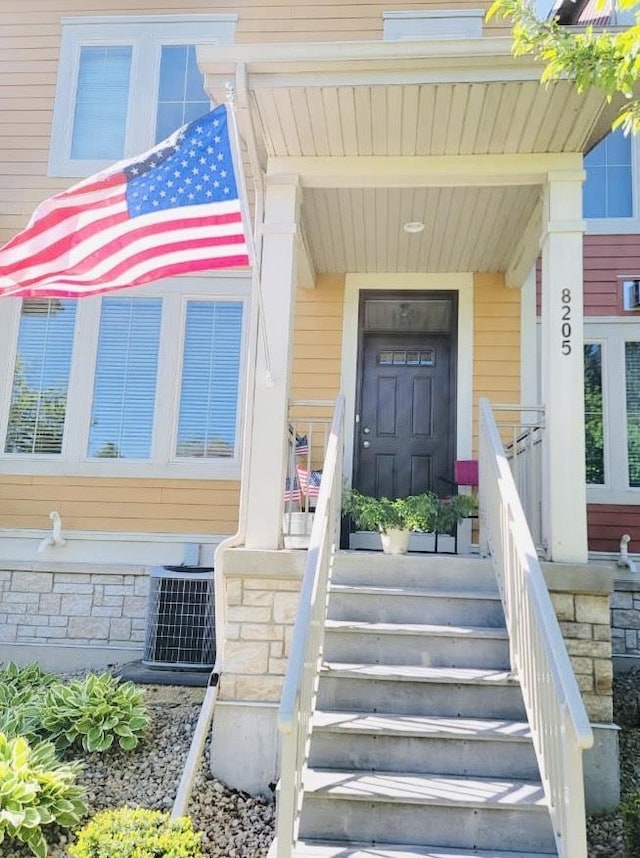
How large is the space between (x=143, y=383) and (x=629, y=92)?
4526 mm

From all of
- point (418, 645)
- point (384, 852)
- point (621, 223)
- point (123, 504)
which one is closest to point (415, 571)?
point (418, 645)

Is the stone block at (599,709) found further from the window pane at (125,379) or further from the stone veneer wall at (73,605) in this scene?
the window pane at (125,379)

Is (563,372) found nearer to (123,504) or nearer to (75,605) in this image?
(123,504)

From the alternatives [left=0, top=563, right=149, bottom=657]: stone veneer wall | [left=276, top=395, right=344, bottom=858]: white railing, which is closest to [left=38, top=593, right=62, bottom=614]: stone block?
[left=0, top=563, right=149, bottom=657]: stone veneer wall

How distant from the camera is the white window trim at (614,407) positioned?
5961 millimetres

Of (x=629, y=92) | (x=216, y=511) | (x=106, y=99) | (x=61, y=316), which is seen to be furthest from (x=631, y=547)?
(x=106, y=99)

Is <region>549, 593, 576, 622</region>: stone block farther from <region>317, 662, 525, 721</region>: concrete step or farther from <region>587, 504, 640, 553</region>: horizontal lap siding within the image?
<region>587, 504, 640, 553</region>: horizontal lap siding

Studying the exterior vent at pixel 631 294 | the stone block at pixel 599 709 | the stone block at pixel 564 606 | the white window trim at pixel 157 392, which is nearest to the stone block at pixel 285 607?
the stone block at pixel 564 606

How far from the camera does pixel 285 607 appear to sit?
384 cm

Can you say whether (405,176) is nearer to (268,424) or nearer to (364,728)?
(268,424)

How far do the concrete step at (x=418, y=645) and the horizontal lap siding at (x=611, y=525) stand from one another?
2.69 m

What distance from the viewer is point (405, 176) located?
14.2ft

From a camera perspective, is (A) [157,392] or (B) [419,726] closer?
(B) [419,726]

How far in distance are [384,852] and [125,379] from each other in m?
4.47
